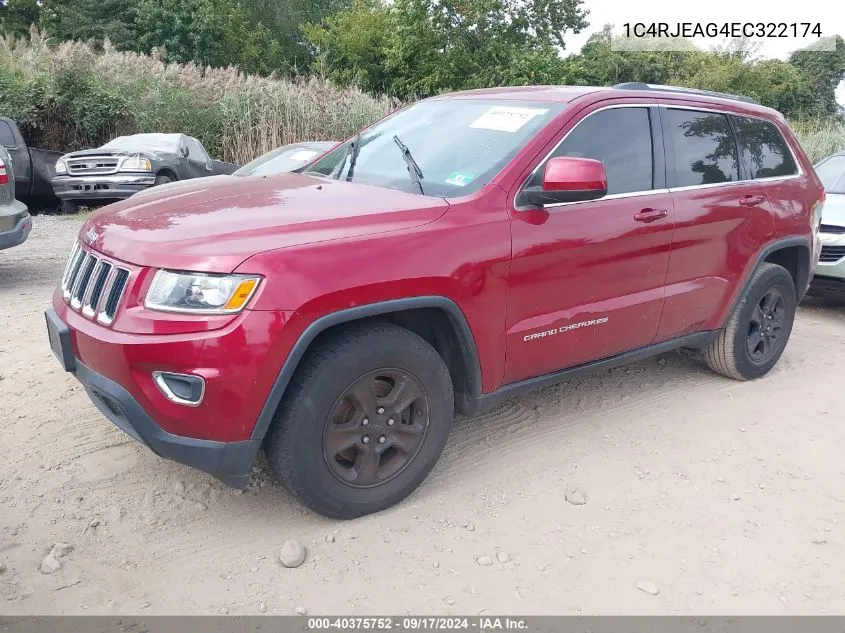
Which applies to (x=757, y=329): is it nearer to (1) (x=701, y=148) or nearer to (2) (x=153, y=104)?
(1) (x=701, y=148)

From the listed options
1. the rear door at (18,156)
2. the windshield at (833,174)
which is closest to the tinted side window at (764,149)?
the windshield at (833,174)

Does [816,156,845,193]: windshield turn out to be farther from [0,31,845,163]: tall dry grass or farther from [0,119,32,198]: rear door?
[0,119,32,198]: rear door

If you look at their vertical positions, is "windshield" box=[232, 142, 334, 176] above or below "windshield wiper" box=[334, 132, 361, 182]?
below

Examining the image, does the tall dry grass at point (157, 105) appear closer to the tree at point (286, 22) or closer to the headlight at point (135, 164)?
the headlight at point (135, 164)

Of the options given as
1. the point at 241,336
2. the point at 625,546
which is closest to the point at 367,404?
the point at 241,336

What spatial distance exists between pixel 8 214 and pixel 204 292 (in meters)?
4.91

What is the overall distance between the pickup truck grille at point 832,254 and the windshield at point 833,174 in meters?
1.14

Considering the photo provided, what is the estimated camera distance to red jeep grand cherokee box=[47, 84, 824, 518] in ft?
8.68

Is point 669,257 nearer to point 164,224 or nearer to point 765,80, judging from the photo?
point 164,224

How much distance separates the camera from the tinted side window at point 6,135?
32.6ft

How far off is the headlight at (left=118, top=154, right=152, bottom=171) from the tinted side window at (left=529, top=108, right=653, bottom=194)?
865 cm

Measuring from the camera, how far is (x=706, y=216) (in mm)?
4168

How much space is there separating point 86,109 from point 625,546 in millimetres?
14948

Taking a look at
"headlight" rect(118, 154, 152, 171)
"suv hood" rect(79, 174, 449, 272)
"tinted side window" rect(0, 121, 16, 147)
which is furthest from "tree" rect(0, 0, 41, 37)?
"suv hood" rect(79, 174, 449, 272)
